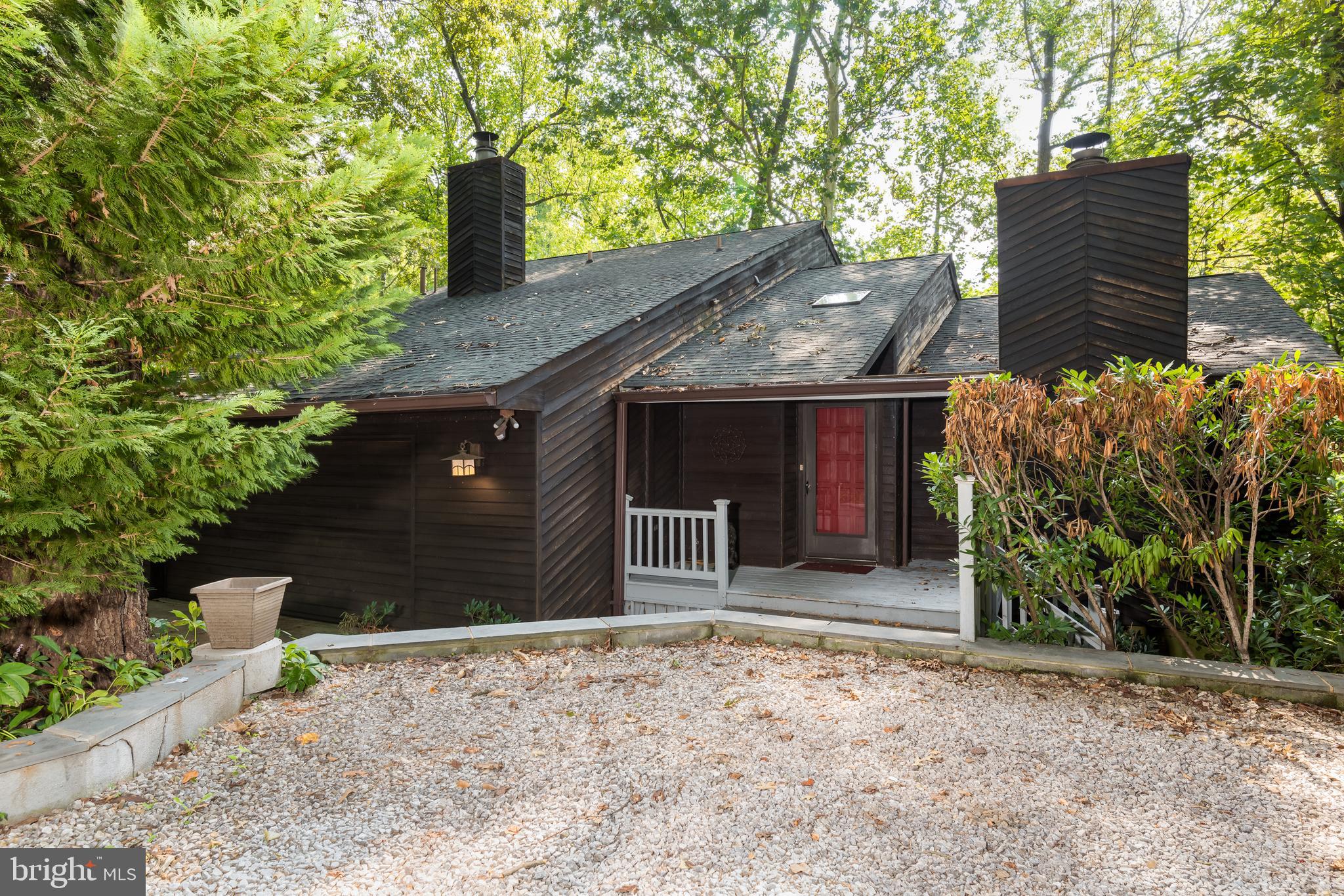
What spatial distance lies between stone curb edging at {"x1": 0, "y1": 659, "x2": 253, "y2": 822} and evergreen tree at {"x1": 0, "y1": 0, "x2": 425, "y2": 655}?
467 mm

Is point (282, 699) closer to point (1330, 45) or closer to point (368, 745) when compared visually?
point (368, 745)

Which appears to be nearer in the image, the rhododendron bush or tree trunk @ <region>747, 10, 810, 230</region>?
the rhododendron bush

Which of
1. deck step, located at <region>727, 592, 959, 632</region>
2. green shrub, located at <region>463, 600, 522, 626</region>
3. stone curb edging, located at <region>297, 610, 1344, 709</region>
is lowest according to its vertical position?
green shrub, located at <region>463, 600, 522, 626</region>

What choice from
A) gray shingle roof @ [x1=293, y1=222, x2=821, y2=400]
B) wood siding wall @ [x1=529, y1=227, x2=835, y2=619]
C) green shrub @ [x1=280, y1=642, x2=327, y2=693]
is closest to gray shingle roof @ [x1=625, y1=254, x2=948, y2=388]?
wood siding wall @ [x1=529, y1=227, x2=835, y2=619]

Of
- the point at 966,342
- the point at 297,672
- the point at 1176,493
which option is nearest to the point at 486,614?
the point at 297,672

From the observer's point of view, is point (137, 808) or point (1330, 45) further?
Answer: point (1330, 45)

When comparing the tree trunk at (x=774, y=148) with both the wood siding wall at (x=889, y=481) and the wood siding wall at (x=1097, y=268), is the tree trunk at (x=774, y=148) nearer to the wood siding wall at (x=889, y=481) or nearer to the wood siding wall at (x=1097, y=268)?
the wood siding wall at (x=889, y=481)

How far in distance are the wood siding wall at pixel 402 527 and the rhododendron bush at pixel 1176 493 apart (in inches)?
143

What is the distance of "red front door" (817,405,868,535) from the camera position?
8.35 m

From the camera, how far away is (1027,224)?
18.3ft

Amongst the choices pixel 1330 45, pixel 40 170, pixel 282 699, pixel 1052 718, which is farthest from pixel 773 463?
pixel 1330 45

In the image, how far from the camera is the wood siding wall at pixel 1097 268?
16.7 ft

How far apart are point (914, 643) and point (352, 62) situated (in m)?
4.43

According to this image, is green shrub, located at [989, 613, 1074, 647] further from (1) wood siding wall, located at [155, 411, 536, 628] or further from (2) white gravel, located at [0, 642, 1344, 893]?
(1) wood siding wall, located at [155, 411, 536, 628]
